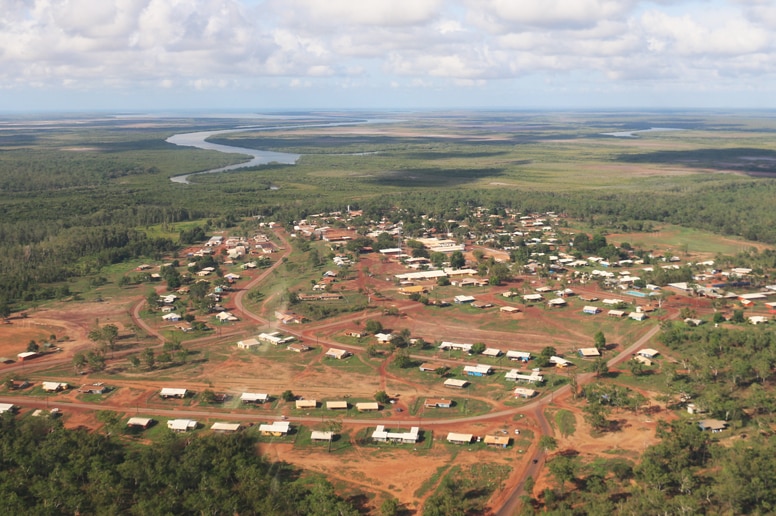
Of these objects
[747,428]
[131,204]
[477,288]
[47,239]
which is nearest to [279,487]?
[747,428]

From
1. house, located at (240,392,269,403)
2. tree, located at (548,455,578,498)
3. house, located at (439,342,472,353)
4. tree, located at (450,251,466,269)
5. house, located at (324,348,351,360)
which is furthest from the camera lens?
tree, located at (450,251,466,269)

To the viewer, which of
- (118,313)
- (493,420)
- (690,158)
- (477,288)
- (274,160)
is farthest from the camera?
(274,160)

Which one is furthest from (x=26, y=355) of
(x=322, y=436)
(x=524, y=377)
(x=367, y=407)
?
(x=524, y=377)

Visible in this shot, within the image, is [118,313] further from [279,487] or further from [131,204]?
[131,204]

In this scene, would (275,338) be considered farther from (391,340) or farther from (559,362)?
(559,362)

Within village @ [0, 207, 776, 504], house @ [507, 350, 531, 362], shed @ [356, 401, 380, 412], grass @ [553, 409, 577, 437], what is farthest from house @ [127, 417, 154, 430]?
house @ [507, 350, 531, 362]

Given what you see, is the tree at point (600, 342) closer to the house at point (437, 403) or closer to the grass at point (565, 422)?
the grass at point (565, 422)

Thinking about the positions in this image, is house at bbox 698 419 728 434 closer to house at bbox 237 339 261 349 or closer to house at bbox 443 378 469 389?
house at bbox 443 378 469 389
